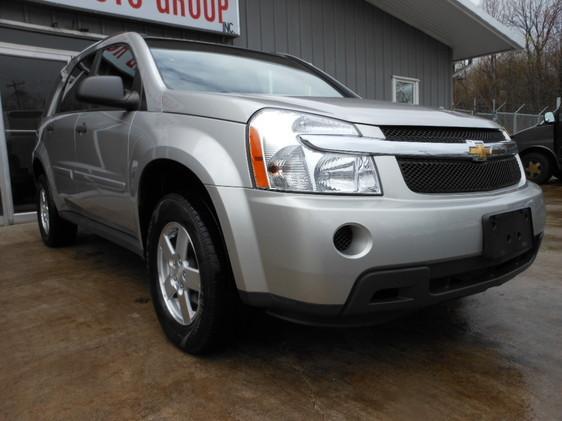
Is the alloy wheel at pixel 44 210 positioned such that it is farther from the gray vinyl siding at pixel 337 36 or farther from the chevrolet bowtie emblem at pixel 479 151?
A: the chevrolet bowtie emblem at pixel 479 151

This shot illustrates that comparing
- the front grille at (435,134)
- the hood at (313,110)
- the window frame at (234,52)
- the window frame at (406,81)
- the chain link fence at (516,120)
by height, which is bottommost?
the front grille at (435,134)

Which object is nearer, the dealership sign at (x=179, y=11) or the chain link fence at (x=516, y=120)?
the dealership sign at (x=179, y=11)

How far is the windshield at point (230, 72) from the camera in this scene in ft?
8.87

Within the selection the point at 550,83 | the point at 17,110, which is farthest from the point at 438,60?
the point at 550,83

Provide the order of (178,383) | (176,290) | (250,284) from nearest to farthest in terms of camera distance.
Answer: (250,284) → (178,383) → (176,290)

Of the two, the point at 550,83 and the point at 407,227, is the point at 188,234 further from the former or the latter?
the point at 550,83

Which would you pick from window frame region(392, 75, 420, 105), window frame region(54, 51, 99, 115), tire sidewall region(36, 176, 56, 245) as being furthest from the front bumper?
window frame region(392, 75, 420, 105)

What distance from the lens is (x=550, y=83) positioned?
28.6 m

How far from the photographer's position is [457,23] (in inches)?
421

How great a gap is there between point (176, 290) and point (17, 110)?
4996 millimetres

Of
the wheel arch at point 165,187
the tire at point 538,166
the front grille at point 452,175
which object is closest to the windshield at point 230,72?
the wheel arch at point 165,187

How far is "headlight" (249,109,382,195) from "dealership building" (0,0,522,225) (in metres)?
5.23

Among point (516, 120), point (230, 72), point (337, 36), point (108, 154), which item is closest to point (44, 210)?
point (108, 154)

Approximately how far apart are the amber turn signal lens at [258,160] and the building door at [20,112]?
5007mm
